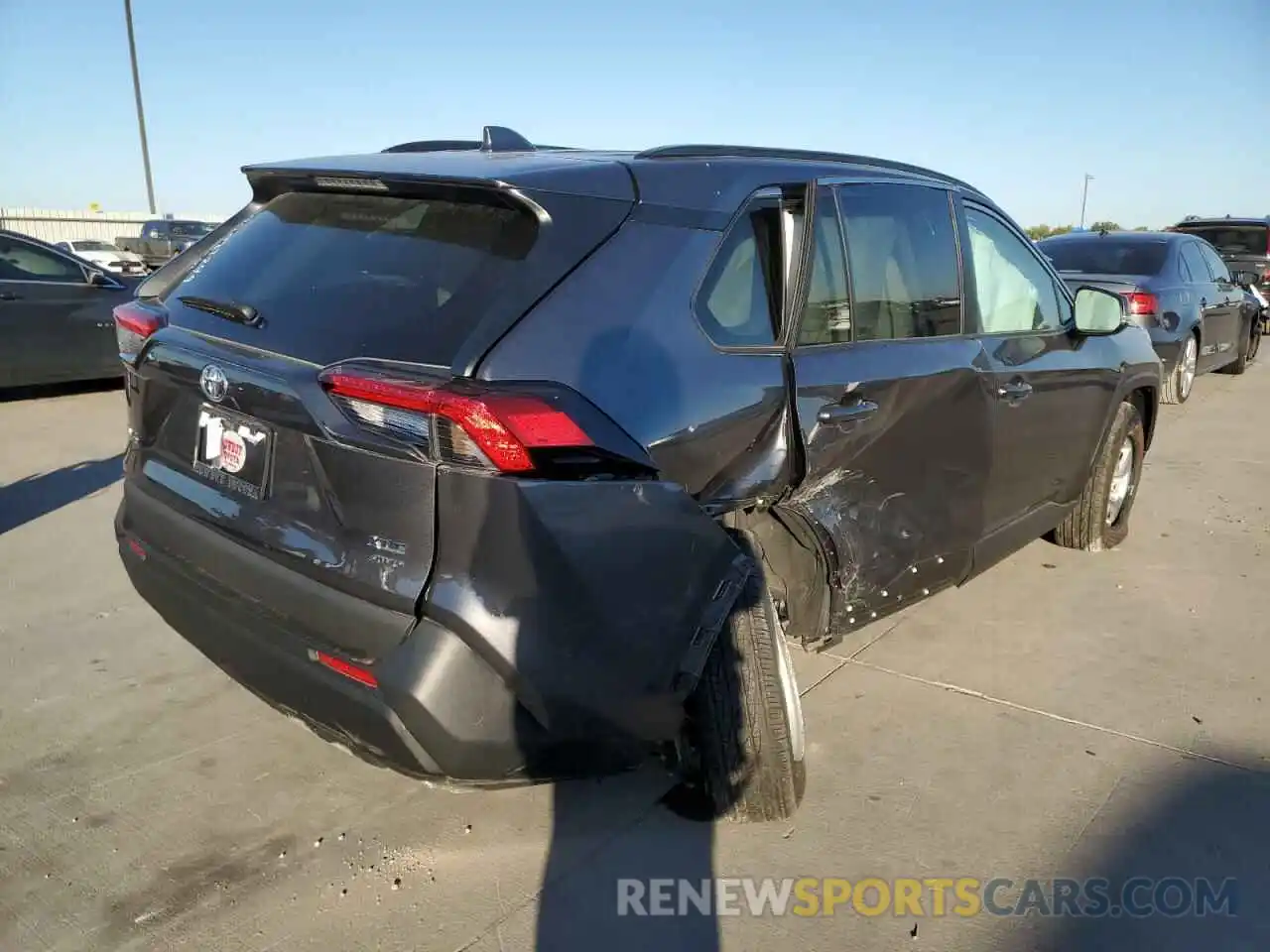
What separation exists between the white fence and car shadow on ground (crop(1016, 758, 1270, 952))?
3338cm

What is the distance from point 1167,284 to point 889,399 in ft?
24.9

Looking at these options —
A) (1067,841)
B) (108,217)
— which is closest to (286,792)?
(1067,841)

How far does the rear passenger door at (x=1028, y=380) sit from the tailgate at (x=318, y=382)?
1.99 m

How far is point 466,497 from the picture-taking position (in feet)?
6.81

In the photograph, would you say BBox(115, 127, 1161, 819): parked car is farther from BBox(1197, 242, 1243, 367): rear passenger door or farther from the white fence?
the white fence

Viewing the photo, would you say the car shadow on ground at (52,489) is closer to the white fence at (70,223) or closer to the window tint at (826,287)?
the window tint at (826,287)

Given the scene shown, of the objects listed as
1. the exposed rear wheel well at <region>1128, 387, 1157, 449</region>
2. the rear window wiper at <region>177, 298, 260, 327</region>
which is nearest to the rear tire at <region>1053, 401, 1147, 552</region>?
the exposed rear wheel well at <region>1128, 387, 1157, 449</region>

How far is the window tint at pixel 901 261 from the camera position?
317cm

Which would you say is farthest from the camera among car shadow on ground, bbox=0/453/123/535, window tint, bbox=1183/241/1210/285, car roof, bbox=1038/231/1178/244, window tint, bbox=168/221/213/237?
window tint, bbox=168/221/213/237

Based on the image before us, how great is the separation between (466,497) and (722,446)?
0.74 m

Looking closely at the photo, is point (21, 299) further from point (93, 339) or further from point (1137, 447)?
point (1137, 447)

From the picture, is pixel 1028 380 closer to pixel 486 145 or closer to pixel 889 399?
pixel 889 399

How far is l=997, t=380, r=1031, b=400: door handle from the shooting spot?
12.3ft

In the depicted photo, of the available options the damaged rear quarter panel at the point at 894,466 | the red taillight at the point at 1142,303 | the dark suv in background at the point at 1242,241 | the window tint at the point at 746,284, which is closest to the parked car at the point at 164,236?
the dark suv in background at the point at 1242,241
